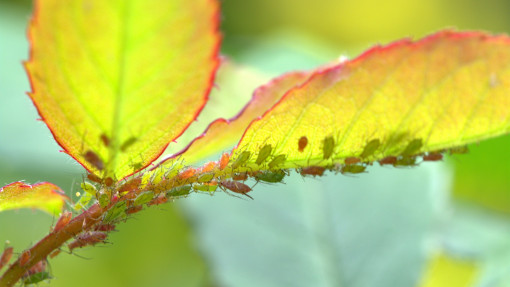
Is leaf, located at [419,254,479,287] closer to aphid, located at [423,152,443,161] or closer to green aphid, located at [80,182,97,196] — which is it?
aphid, located at [423,152,443,161]

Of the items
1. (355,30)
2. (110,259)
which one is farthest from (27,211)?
(355,30)

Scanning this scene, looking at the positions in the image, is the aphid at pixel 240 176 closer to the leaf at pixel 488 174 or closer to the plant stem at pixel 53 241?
the plant stem at pixel 53 241

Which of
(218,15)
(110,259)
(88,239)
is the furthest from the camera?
(110,259)

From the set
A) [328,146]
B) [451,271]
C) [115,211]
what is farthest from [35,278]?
[451,271]

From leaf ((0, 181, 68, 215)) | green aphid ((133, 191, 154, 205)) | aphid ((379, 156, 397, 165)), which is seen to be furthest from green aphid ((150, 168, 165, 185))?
aphid ((379, 156, 397, 165))

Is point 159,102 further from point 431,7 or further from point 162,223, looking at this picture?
point 431,7

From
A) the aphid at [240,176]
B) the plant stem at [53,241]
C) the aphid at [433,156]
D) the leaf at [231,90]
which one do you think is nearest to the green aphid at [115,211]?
the plant stem at [53,241]
